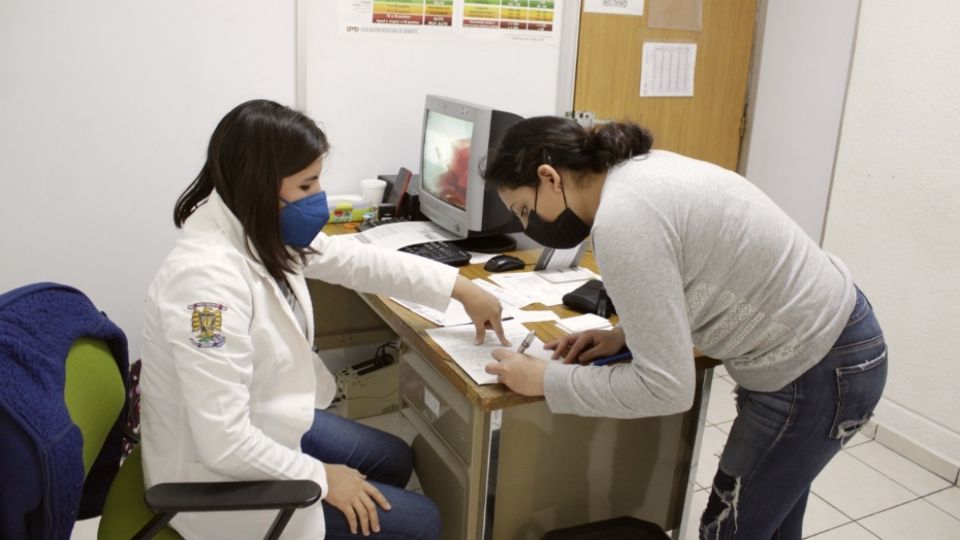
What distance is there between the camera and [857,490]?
2.57m

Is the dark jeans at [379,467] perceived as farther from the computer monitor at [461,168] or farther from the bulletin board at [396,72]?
the bulletin board at [396,72]

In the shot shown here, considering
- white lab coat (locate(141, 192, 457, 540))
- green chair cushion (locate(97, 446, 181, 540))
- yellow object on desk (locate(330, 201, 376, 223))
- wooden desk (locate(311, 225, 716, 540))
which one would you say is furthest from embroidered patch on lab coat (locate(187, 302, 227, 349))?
yellow object on desk (locate(330, 201, 376, 223))

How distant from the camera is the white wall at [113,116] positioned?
2.29 meters

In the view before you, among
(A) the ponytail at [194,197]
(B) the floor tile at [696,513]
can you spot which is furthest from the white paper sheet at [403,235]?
(B) the floor tile at [696,513]

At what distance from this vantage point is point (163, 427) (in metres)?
1.33

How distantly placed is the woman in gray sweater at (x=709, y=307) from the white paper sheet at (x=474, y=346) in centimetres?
5

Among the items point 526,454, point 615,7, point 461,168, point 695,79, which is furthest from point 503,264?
point 695,79

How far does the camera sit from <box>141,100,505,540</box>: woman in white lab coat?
1245 mm

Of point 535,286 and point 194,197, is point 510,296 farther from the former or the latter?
point 194,197

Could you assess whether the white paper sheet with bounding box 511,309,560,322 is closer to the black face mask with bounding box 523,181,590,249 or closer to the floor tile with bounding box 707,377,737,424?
the black face mask with bounding box 523,181,590,249

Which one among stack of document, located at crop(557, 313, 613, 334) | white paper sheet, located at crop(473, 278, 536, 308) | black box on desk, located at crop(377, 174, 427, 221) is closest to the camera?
stack of document, located at crop(557, 313, 613, 334)

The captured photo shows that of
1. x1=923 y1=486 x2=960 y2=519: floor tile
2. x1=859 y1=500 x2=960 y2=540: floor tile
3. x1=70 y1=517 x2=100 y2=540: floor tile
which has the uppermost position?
x1=923 y1=486 x2=960 y2=519: floor tile

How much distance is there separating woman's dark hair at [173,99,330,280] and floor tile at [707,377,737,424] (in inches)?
79.6

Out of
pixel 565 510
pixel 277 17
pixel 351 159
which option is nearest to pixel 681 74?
pixel 351 159
